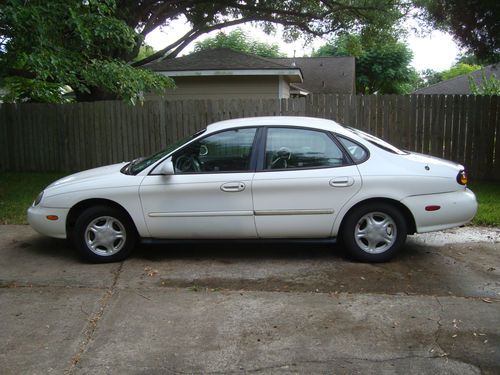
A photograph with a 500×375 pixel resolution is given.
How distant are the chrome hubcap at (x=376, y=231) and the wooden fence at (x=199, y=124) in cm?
542

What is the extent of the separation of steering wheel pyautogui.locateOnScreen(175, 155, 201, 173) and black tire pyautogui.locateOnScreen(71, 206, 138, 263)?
30.2 inches

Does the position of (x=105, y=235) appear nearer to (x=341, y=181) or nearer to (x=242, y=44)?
(x=341, y=181)

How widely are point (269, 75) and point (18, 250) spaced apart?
30.2 feet

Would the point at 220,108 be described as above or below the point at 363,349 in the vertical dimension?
above

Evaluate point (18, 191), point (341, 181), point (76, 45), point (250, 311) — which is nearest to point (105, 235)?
point (250, 311)

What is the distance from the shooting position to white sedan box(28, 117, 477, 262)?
18.4ft

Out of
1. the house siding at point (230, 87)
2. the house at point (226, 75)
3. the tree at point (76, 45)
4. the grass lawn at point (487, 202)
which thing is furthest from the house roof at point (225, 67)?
the grass lawn at point (487, 202)

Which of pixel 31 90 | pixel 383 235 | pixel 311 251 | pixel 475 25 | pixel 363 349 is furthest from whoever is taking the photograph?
pixel 31 90

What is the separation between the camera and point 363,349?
388 centimetres

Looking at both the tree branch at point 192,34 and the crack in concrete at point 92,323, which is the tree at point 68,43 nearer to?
the crack in concrete at point 92,323

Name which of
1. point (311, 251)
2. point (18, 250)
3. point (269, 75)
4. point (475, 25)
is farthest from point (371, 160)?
point (269, 75)

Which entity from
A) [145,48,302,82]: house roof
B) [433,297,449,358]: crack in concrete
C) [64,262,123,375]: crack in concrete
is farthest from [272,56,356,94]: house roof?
[433,297,449,358]: crack in concrete

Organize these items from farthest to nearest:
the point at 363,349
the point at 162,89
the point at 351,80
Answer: the point at 351,80 < the point at 162,89 < the point at 363,349

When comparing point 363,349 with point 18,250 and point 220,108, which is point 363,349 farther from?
point 220,108
